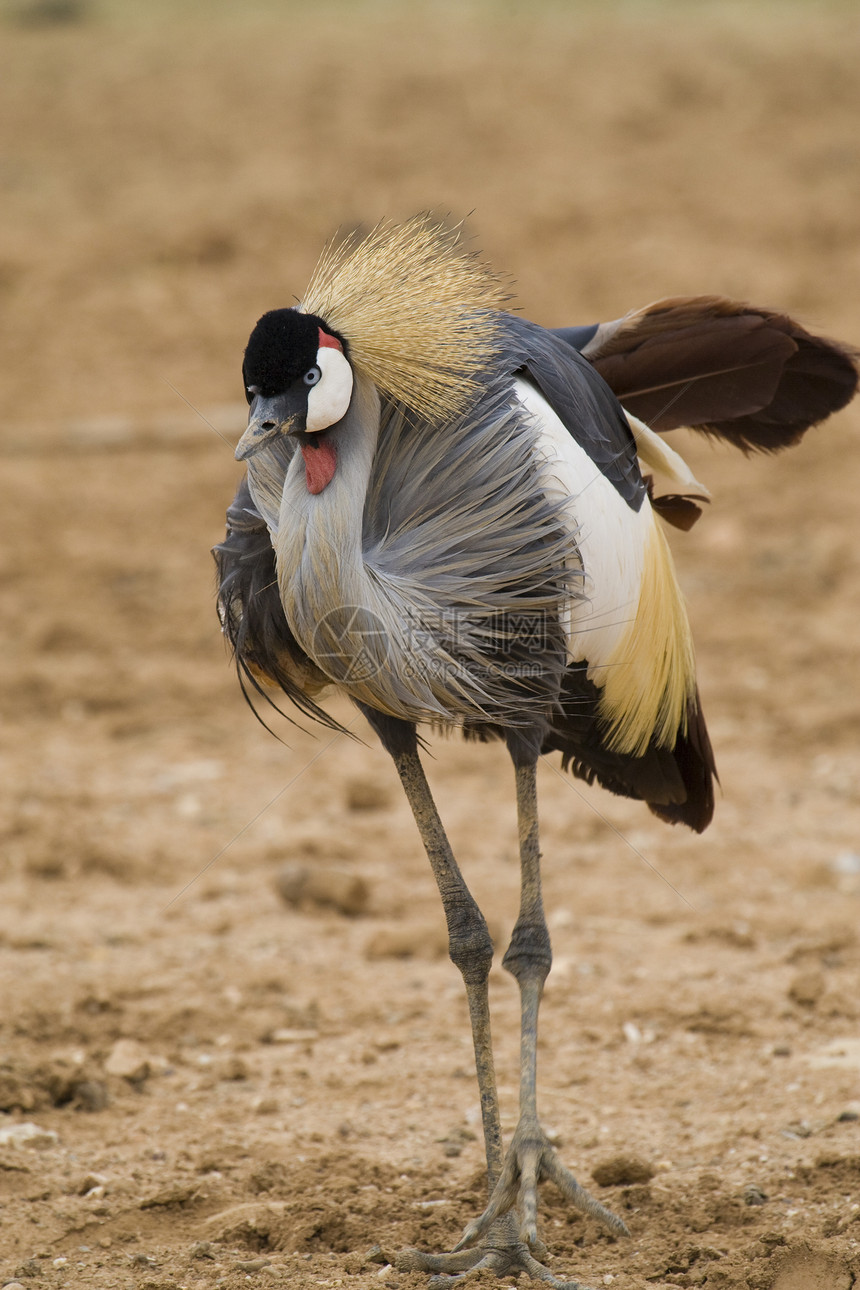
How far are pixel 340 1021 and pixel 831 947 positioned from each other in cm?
165

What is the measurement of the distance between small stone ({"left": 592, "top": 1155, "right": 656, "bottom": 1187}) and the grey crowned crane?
10.9 inches

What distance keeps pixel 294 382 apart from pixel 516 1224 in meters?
1.85

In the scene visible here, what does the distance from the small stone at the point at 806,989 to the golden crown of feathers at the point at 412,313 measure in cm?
242

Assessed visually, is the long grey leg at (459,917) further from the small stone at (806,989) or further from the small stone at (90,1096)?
A: the small stone at (806,989)

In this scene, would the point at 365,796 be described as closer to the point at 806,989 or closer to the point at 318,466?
the point at 806,989

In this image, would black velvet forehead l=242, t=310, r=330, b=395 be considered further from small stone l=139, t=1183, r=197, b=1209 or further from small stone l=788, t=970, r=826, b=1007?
small stone l=788, t=970, r=826, b=1007

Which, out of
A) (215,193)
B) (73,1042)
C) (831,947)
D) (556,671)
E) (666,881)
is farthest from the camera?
(215,193)

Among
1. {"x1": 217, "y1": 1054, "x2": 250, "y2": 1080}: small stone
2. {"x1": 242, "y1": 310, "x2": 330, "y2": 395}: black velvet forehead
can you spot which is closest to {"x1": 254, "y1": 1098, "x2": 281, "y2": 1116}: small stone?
A: {"x1": 217, "y1": 1054, "x2": 250, "y2": 1080}: small stone

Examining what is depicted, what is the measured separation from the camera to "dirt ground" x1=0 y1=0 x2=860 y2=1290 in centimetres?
351

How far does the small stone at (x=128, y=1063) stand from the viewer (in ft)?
13.6

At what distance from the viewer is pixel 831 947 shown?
15.8 feet

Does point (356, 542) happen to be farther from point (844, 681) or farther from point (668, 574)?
point (844, 681)

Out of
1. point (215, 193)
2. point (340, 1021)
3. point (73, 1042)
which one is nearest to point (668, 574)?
point (340, 1021)

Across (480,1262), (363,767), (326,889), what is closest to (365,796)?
(363,767)
